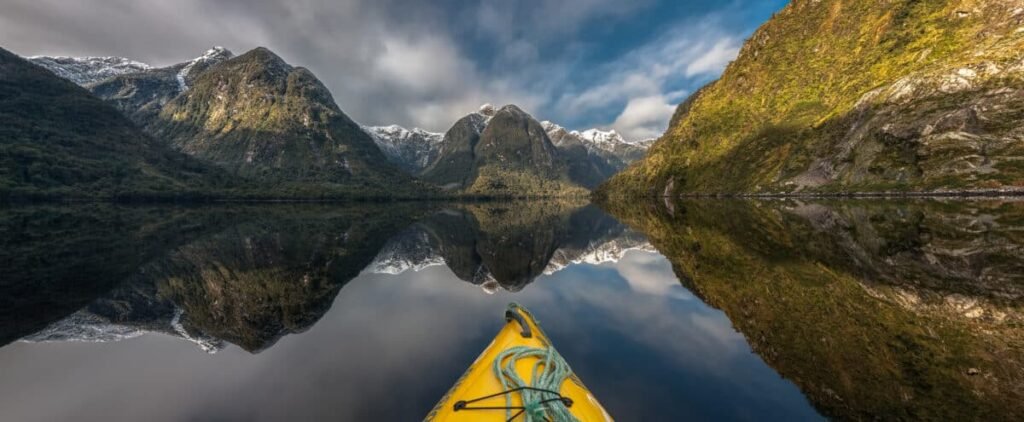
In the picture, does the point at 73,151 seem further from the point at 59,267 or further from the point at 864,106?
the point at 864,106

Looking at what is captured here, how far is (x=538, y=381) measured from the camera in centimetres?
526

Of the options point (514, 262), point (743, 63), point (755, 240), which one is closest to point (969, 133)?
point (755, 240)

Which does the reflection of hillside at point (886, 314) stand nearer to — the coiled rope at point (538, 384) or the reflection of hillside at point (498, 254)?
the coiled rope at point (538, 384)

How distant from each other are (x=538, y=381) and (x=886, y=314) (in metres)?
10.3

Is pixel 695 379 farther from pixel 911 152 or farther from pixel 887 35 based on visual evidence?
pixel 887 35

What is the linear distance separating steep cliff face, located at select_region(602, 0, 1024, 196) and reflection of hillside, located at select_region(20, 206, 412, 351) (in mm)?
69719

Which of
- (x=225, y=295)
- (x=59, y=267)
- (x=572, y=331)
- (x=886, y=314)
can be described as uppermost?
(x=59, y=267)

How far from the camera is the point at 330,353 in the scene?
396 inches

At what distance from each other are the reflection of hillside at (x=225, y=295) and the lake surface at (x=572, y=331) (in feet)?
0.41

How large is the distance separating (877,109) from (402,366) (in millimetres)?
88431

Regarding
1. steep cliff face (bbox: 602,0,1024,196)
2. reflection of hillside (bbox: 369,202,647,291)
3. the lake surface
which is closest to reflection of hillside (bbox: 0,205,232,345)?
the lake surface

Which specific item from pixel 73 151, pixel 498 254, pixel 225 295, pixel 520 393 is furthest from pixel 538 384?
pixel 73 151

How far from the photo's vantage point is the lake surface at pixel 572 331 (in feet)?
23.8

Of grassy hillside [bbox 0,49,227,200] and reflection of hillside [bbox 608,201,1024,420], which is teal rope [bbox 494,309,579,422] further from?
grassy hillside [bbox 0,49,227,200]
